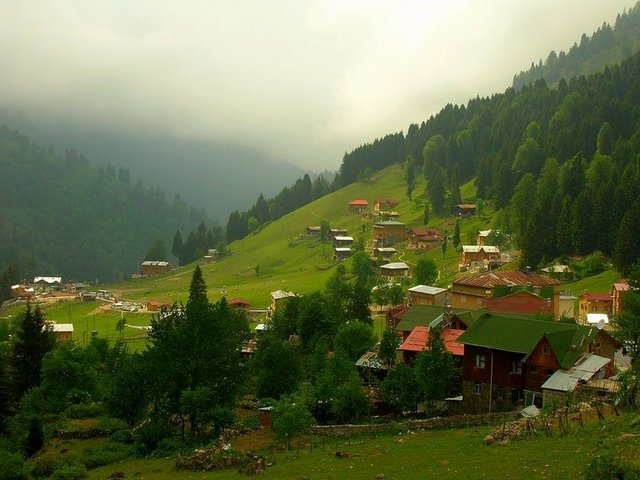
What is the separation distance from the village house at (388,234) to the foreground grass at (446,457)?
12094 centimetres

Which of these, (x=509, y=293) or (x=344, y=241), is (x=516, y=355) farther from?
(x=344, y=241)

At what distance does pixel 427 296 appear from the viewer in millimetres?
89750

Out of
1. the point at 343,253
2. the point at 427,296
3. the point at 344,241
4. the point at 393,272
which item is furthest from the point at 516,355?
the point at 344,241

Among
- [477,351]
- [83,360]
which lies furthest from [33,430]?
[477,351]

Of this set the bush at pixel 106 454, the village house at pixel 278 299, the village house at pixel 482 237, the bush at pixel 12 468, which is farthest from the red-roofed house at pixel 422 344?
the village house at pixel 482 237

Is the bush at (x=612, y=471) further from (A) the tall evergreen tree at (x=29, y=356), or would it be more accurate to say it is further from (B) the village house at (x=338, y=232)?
(B) the village house at (x=338, y=232)

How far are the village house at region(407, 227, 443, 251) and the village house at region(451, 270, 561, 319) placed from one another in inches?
2450

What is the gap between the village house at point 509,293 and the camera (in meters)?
71.1

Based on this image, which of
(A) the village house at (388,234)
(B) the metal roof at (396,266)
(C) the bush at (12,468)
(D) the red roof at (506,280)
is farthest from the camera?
(A) the village house at (388,234)

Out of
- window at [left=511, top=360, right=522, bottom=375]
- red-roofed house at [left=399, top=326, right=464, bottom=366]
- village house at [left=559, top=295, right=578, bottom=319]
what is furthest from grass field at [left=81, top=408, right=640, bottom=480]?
village house at [left=559, top=295, right=578, bottom=319]

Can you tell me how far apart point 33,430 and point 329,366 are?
1865 centimetres

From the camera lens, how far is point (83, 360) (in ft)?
185

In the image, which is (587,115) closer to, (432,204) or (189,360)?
(432,204)

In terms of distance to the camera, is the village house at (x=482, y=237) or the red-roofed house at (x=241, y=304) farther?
the village house at (x=482, y=237)
